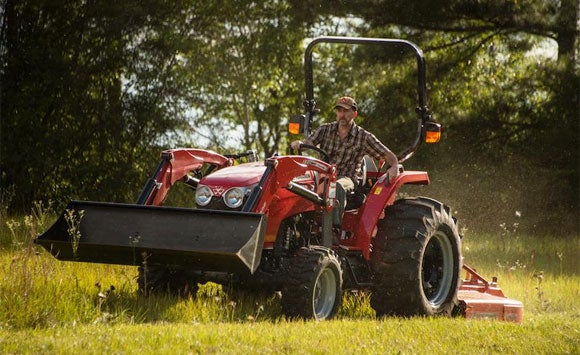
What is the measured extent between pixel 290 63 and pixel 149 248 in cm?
1806

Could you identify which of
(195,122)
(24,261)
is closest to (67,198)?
(195,122)

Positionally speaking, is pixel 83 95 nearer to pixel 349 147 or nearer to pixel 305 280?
pixel 349 147

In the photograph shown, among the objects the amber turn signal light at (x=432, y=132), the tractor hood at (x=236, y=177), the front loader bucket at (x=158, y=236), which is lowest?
the front loader bucket at (x=158, y=236)

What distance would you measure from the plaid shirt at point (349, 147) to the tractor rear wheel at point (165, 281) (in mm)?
1514

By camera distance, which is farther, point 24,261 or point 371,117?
point 371,117

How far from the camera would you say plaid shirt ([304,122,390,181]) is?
Result: 8906 mm

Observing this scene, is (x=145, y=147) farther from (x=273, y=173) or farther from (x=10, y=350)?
(x=10, y=350)

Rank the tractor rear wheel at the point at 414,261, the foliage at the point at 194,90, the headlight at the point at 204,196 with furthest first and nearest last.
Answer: the foliage at the point at 194,90 < the tractor rear wheel at the point at 414,261 < the headlight at the point at 204,196

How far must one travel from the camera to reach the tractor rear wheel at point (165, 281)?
27.8 ft

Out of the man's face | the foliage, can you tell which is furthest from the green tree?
the man's face

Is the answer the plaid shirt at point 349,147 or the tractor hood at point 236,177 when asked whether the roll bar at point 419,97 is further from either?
→ the tractor hood at point 236,177

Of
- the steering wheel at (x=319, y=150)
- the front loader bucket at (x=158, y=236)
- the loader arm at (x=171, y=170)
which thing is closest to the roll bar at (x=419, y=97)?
the steering wheel at (x=319, y=150)

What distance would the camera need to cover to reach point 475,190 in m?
18.5

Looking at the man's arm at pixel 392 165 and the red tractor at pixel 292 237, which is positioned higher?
the man's arm at pixel 392 165
